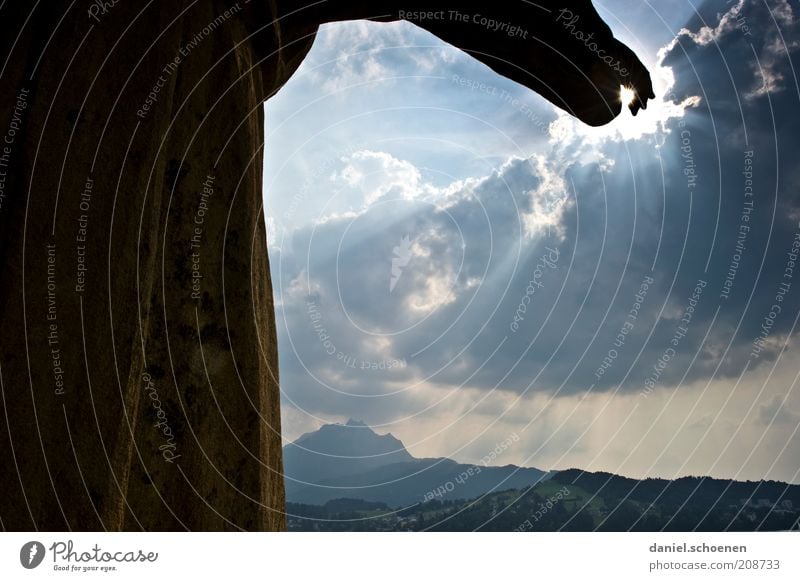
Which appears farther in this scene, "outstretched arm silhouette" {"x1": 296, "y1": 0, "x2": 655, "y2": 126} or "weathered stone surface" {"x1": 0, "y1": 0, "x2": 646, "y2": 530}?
"outstretched arm silhouette" {"x1": 296, "y1": 0, "x2": 655, "y2": 126}

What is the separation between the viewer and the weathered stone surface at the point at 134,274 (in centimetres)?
210

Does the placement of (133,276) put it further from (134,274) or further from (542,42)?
(542,42)
